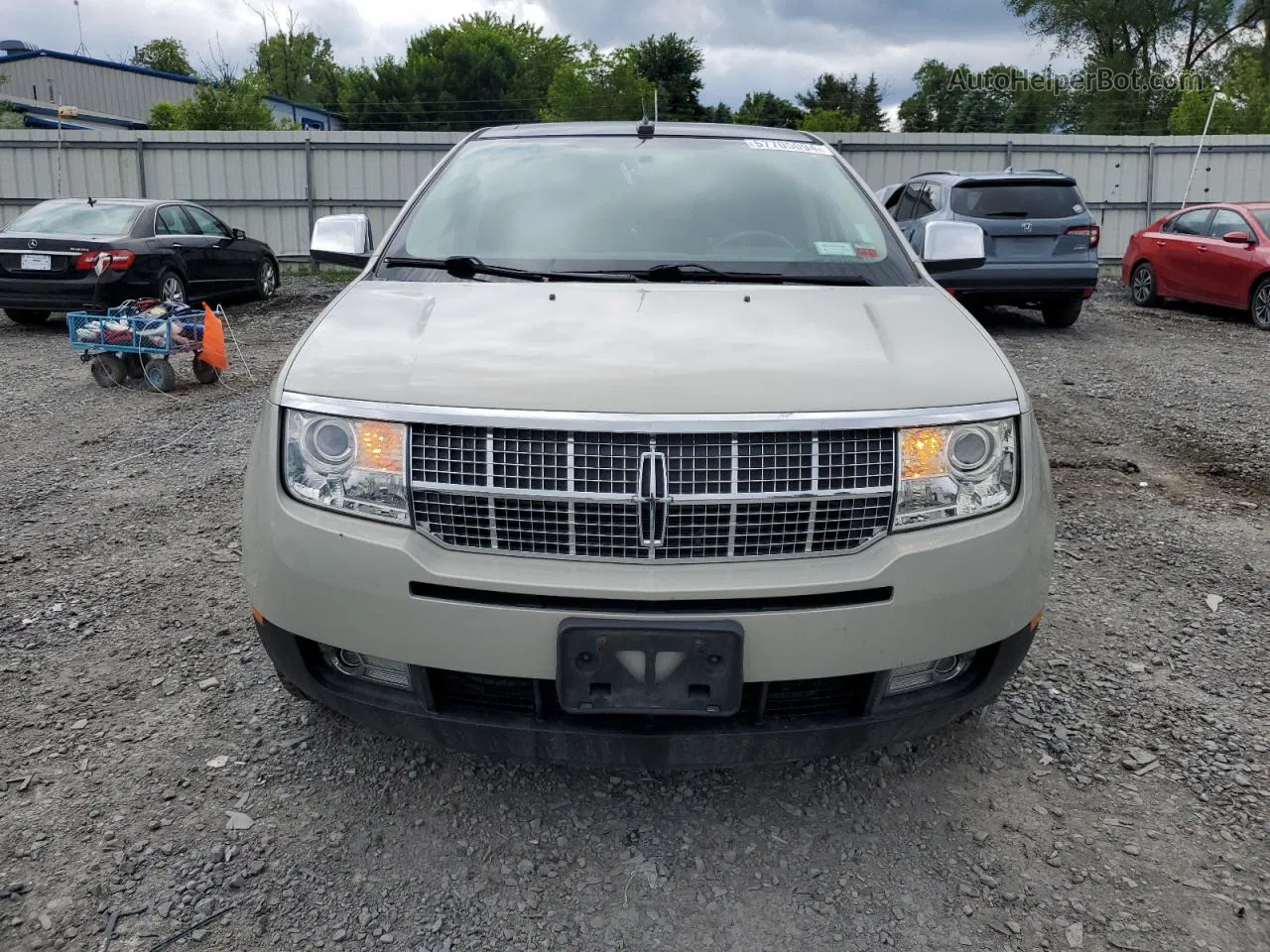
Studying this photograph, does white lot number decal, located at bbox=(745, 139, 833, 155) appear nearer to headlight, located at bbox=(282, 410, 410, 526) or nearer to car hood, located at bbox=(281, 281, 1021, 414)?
car hood, located at bbox=(281, 281, 1021, 414)

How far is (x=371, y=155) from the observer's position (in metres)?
18.5

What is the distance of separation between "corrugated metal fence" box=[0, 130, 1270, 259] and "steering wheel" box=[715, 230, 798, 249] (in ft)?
51.9

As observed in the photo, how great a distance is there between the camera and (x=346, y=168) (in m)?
18.4

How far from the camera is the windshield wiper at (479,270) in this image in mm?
2963

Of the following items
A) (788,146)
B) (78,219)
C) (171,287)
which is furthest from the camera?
(171,287)

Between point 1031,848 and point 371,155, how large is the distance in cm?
1820

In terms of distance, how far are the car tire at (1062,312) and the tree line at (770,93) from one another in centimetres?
1670

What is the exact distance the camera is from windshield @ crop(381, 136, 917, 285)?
10.3 ft

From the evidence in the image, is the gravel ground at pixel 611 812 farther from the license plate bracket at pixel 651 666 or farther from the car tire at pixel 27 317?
the car tire at pixel 27 317

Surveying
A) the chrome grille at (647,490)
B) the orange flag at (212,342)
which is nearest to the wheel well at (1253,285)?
the orange flag at (212,342)

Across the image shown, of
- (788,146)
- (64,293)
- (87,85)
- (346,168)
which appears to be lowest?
(64,293)

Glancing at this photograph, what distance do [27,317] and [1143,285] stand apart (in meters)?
13.3

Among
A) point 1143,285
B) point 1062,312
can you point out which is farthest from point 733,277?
point 1143,285
